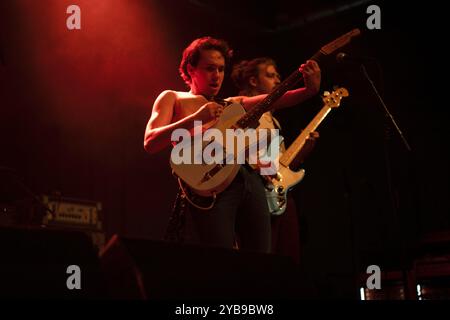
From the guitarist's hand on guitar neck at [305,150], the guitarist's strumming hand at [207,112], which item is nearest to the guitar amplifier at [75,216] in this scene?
the guitarist's hand on guitar neck at [305,150]

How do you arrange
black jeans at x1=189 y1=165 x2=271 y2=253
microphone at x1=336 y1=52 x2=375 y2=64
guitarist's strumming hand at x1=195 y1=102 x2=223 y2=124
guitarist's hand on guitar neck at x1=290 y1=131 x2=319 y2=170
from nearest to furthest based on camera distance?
black jeans at x1=189 y1=165 x2=271 y2=253 → guitarist's strumming hand at x1=195 y1=102 x2=223 y2=124 → microphone at x1=336 y1=52 x2=375 y2=64 → guitarist's hand on guitar neck at x1=290 y1=131 x2=319 y2=170

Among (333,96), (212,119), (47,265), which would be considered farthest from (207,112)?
(333,96)

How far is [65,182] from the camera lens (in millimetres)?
4336

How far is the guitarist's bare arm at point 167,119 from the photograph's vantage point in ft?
7.66

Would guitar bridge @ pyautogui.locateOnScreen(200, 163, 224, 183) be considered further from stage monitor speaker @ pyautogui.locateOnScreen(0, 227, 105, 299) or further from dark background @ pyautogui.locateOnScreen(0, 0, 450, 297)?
dark background @ pyautogui.locateOnScreen(0, 0, 450, 297)

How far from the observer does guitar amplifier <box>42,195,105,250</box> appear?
3.57 meters

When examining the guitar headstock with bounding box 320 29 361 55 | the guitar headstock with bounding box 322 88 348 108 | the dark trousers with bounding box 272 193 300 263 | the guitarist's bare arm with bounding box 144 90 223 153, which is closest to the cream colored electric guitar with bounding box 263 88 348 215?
the guitar headstock with bounding box 322 88 348 108

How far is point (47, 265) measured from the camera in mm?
1129

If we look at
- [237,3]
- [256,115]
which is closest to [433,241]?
[256,115]

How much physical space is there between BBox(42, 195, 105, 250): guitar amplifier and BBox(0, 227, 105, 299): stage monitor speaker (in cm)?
240

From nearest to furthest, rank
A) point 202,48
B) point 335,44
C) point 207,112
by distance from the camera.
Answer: point 207,112 → point 202,48 → point 335,44

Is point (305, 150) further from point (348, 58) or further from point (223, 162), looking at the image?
point (223, 162)

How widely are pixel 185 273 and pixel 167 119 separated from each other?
55.8 inches

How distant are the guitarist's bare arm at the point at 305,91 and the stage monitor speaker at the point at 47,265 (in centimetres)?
166
